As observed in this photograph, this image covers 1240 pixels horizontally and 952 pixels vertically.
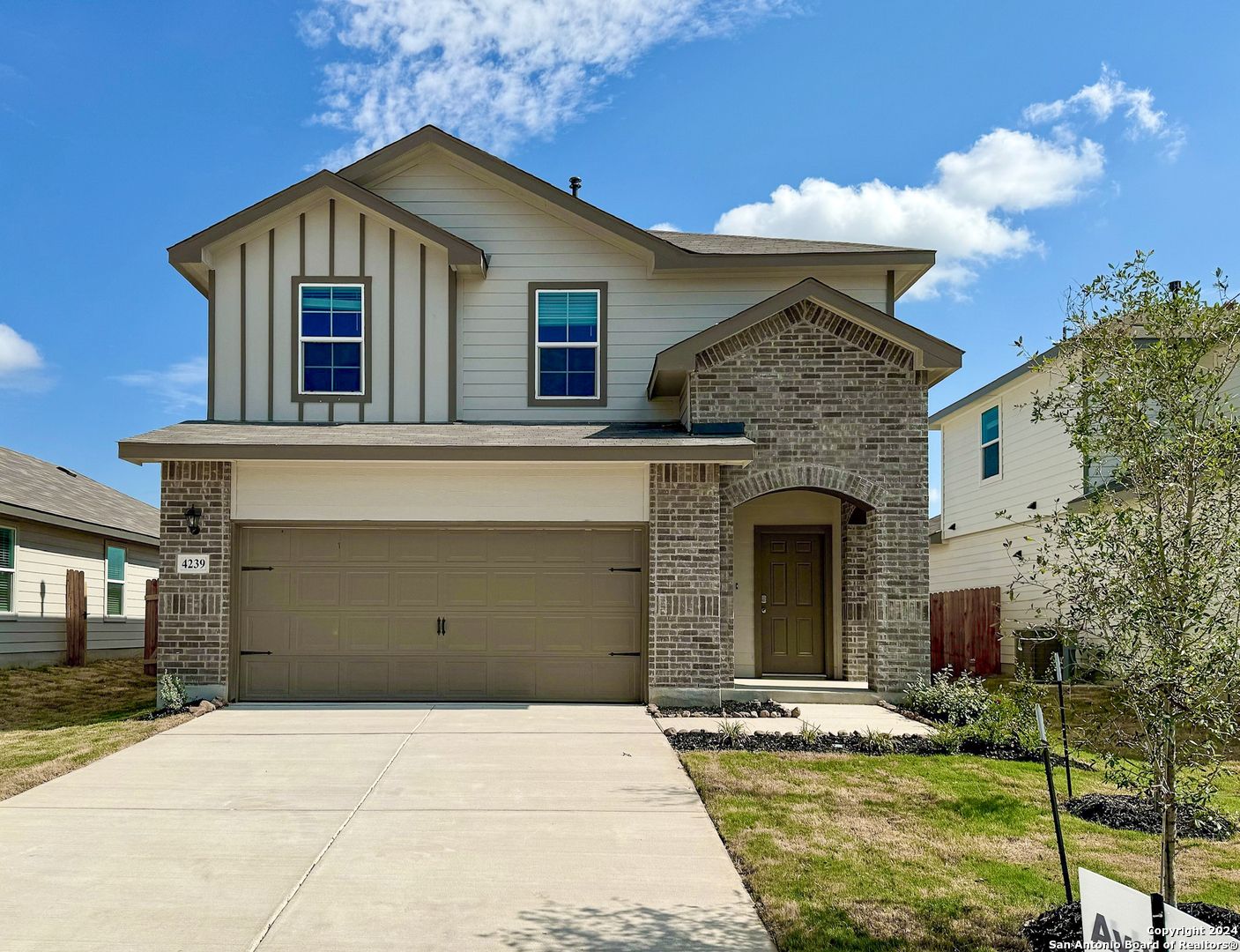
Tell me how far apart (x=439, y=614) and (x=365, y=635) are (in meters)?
1.00

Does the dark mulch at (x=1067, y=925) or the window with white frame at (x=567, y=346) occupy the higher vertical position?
the window with white frame at (x=567, y=346)

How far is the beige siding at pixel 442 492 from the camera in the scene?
1266cm

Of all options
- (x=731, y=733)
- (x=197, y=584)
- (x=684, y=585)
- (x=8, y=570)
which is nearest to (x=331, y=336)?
(x=197, y=584)

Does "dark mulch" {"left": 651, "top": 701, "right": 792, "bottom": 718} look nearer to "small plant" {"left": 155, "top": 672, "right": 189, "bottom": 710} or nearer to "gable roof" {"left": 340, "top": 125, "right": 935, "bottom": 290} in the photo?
"small plant" {"left": 155, "top": 672, "right": 189, "bottom": 710}

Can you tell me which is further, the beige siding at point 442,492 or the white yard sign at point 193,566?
the beige siding at point 442,492

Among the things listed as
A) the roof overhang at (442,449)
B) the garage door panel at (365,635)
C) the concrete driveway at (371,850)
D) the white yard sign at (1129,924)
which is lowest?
the concrete driveway at (371,850)

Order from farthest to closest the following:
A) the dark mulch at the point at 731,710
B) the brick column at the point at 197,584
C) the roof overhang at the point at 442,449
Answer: the brick column at the point at 197,584
the roof overhang at the point at 442,449
the dark mulch at the point at 731,710

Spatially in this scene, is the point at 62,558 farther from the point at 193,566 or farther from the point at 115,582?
the point at 193,566

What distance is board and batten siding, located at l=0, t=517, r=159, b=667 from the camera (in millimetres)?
18344

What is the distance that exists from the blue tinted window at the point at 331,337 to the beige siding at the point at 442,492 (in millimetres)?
2030

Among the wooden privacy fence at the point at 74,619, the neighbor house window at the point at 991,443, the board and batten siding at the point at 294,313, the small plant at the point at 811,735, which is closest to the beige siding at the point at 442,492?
the board and batten siding at the point at 294,313

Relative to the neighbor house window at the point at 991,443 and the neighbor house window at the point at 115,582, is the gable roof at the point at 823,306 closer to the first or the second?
the neighbor house window at the point at 991,443

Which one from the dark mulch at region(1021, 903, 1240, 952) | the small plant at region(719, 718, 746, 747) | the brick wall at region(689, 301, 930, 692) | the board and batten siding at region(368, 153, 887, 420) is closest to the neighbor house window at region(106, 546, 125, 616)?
the board and batten siding at region(368, 153, 887, 420)

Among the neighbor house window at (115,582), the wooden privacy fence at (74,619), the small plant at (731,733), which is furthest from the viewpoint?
the neighbor house window at (115,582)
